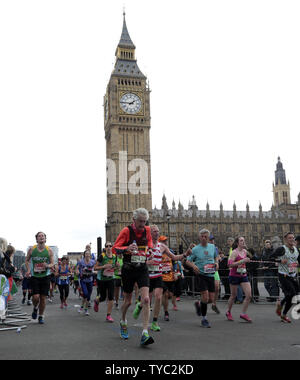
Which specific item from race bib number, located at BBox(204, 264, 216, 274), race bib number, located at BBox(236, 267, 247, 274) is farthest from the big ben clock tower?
race bib number, located at BBox(204, 264, 216, 274)

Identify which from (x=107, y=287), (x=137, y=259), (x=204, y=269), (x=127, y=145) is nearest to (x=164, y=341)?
(x=137, y=259)

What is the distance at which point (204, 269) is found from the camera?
871 centimetres

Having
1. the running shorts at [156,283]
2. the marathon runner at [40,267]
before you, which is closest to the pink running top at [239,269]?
the running shorts at [156,283]

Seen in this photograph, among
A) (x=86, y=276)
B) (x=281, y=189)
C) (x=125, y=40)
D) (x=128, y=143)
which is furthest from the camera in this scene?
(x=281, y=189)

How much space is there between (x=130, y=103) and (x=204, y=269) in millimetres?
75755

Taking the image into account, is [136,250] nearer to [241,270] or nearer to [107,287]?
[241,270]

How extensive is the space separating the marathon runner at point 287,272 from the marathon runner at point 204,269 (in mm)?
1511

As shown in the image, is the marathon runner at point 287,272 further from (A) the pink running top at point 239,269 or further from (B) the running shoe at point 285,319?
(A) the pink running top at point 239,269

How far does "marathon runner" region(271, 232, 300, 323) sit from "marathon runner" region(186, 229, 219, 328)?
151 centimetres

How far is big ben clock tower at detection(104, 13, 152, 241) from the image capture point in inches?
3177

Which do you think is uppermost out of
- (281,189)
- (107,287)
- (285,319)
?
(281,189)

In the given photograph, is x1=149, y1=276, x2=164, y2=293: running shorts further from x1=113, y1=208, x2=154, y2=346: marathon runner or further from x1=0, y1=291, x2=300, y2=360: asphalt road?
x1=113, y1=208, x2=154, y2=346: marathon runner
